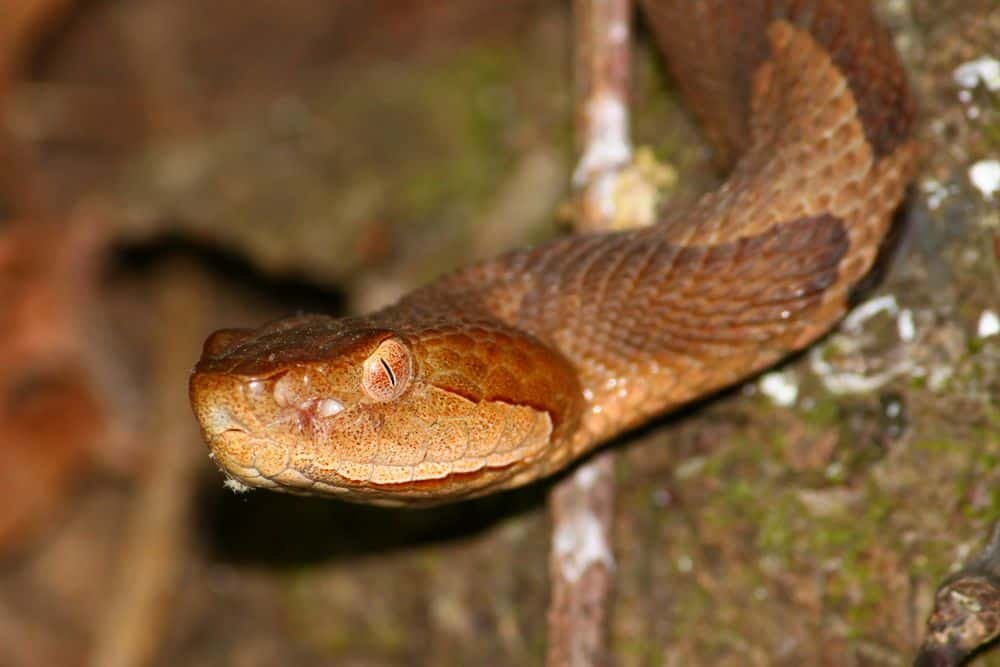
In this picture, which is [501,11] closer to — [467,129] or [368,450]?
[467,129]

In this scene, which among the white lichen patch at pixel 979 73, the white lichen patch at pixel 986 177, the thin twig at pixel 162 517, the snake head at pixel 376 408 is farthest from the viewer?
the thin twig at pixel 162 517

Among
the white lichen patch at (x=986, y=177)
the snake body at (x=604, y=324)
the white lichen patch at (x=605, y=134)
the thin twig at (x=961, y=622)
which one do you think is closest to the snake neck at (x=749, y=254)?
the snake body at (x=604, y=324)

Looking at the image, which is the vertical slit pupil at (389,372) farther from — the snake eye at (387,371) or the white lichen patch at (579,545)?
the white lichen patch at (579,545)

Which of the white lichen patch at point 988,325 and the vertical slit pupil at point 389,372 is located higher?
the vertical slit pupil at point 389,372

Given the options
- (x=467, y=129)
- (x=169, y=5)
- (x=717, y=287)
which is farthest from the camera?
(x=169, y=5)

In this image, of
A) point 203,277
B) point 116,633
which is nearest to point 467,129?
point 203,277
